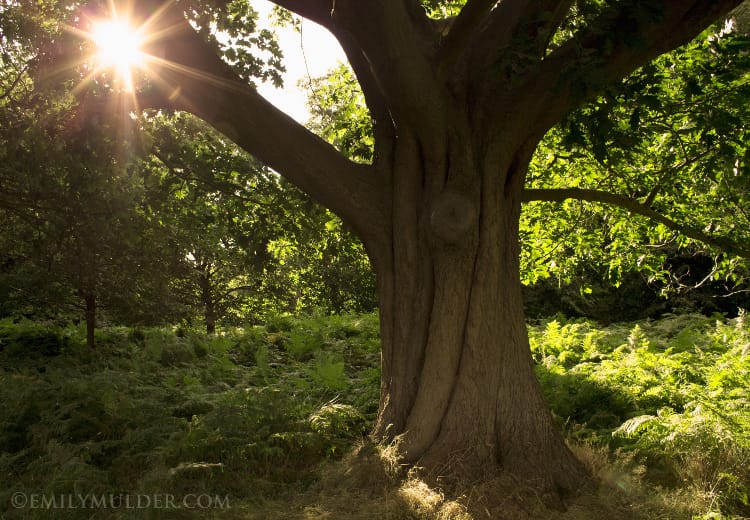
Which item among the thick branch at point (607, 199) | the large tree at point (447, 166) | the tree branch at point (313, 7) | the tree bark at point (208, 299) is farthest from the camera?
the tree bark at point (208, 299)

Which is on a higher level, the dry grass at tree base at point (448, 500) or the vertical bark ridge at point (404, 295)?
the vertical bark ridge at point (404, 295)

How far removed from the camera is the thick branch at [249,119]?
5.63 metres

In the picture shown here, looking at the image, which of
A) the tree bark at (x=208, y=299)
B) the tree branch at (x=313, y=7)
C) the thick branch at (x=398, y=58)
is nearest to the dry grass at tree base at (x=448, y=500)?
the thick branch at (x=398, y=58)

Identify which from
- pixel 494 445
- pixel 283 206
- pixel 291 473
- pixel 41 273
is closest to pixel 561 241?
pixel 283 206

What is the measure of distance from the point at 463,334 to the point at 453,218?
1069mm

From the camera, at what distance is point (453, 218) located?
5250 mm

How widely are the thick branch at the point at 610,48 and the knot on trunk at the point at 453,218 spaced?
0.97m

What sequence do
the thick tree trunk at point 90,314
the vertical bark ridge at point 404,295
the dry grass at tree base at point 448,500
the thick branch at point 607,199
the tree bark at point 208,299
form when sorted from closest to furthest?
the dry grass at tree base at point 448,500, the vertical bark ridge at point 404,295, the thick branch at point 607,199, the thick tree trunk at point 90,314, the tree bark at point 208,299

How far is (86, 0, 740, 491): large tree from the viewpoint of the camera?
194 inches

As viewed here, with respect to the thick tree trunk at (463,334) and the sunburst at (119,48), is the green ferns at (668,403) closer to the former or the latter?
the thick tree trunk at (463,334)

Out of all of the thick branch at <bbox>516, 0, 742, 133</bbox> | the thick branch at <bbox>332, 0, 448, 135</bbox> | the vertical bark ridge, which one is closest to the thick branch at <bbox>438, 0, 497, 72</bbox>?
the thick branch at <bbox>332, 0, 448, 135</bbox>

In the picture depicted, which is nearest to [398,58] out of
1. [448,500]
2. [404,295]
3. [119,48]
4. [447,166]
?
[447,166]

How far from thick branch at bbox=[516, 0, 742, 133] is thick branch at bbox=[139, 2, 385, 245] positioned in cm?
185

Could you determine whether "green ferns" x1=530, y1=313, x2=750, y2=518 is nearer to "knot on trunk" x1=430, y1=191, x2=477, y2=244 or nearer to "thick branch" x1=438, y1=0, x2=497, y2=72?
"knot on trunk" x1=430, y1=191, x2=477, y2=244
